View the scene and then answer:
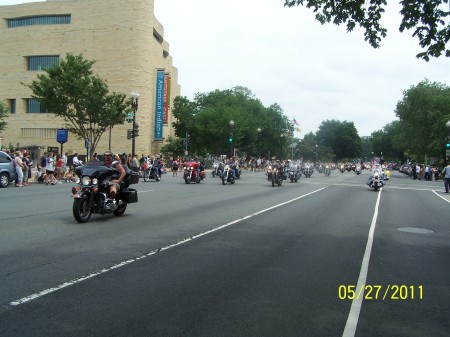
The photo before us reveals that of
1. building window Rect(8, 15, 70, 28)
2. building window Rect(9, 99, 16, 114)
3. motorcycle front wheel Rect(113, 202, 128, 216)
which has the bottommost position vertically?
motorcycle front wheel Rect(113, 202, 128, 216)

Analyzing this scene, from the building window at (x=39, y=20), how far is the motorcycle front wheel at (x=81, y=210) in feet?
204

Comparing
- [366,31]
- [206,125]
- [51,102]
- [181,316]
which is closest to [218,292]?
[181,316]

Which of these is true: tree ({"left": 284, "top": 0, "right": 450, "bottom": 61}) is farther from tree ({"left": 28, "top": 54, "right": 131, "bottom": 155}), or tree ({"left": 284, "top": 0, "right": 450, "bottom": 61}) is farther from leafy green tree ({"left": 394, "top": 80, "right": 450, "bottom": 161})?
leafy green tree ({"left": 394, "top": 80, "right": 450, "bottom": 161})

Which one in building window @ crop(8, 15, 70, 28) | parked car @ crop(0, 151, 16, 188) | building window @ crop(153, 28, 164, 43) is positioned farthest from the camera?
building window @ crop(153, 28, 164, 43)

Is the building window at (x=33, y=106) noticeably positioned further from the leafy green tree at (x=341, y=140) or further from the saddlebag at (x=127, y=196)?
the leafy green tree at (x=341, y=140)

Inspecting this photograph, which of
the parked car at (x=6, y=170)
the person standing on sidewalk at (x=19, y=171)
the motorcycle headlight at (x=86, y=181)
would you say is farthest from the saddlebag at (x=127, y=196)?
the person standing on sidewalk at (x=19, y=171)

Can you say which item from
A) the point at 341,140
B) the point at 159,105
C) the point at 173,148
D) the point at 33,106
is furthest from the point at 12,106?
the point at 341,140

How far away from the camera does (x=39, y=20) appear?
65.6 meters

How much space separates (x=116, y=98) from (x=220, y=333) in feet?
114

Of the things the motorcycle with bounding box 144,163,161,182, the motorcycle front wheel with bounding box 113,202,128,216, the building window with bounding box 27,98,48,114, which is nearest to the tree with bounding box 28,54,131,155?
the motorcycle with bounding box 144,163,161,182

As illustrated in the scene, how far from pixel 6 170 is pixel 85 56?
4666 centimetres

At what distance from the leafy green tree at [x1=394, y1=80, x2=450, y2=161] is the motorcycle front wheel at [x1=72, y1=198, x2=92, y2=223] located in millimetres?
59531

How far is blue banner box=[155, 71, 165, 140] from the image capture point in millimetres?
63438

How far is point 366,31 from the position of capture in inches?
372
